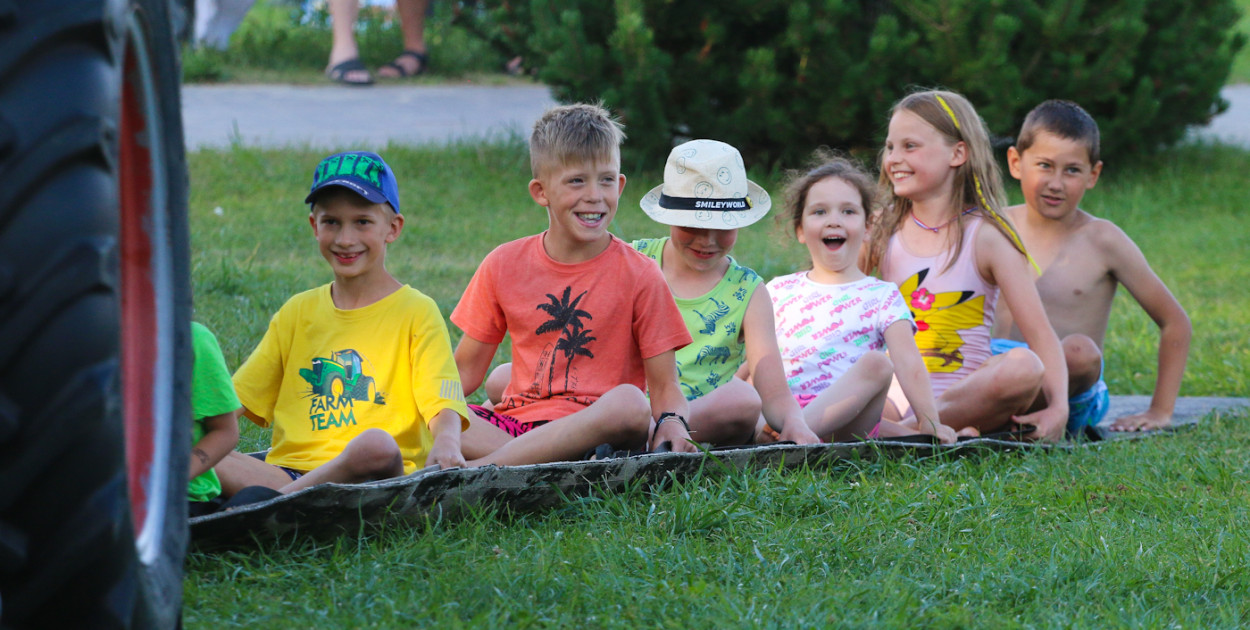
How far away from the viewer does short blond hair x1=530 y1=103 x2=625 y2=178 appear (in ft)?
10.8

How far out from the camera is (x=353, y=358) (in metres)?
3.04

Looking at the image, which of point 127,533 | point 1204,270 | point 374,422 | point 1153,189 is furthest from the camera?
point 1153,189

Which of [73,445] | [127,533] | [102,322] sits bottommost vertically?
[127,533]

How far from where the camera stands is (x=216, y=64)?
1163cm

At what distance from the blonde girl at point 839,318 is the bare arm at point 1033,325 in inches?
15.9

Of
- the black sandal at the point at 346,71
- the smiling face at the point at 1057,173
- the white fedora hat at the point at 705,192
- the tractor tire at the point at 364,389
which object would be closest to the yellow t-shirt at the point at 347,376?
the tractor tire at the point at 364,389

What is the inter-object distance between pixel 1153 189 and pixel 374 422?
25.1ft

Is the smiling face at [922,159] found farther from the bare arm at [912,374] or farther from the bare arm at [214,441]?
the bare arm at [214,441]

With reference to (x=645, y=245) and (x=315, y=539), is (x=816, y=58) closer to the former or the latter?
(x=645, y=245)

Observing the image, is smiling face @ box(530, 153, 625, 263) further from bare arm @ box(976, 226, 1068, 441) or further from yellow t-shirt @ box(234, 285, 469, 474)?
bare arm @ box(976, 226, 1068, 441)

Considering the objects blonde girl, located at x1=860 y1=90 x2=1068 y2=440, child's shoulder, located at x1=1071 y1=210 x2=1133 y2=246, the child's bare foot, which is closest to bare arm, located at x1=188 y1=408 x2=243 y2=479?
the child's bare foot

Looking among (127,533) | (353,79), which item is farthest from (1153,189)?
(127,533)

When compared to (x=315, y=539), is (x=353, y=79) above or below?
above

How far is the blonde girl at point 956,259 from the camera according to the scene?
4035 mm
